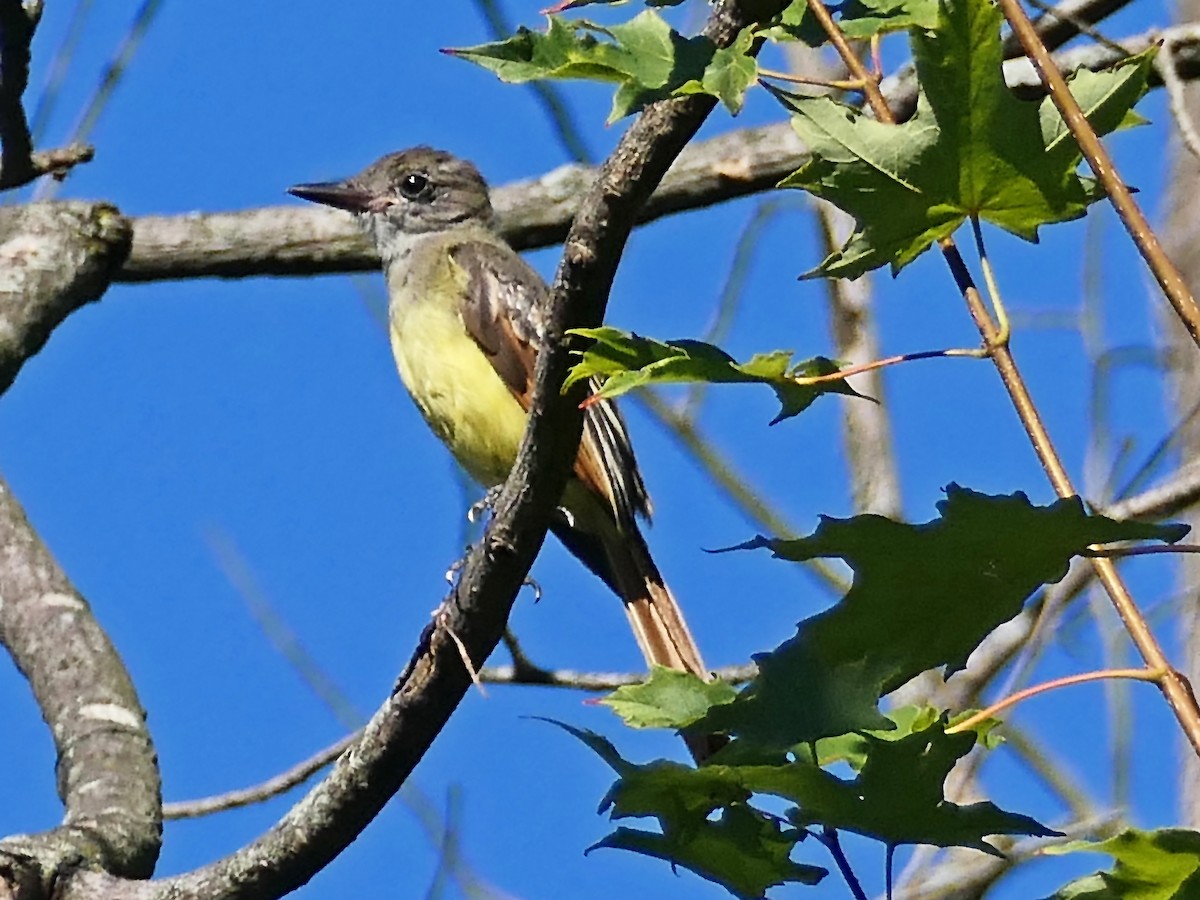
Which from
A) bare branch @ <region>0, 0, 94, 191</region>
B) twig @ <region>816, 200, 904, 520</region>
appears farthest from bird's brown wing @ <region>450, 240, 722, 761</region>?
bare branch @ <region>0, 0, 94, 191</region>

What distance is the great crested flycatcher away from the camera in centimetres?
525

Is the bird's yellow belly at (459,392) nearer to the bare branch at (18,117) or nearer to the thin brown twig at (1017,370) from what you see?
the bare branch at (18,117)

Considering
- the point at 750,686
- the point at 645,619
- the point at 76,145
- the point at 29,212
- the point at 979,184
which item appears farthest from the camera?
the point at 29,212

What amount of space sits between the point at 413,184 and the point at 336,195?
1.78 ft

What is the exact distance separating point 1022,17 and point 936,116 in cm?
16

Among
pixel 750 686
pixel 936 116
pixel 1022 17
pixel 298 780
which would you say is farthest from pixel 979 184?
pixel 298 780

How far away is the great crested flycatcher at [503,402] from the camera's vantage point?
525 cm

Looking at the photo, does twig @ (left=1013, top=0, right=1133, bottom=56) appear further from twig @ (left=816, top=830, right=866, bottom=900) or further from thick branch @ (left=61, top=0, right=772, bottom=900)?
twig @ (left=816, top=830, right=866, bottom=900)

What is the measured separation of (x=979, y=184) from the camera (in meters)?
2.05

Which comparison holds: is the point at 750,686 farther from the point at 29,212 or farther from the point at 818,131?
the point at 29,212

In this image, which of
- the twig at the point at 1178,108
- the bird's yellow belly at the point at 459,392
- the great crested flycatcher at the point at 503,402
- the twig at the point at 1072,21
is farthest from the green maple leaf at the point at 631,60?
the bird's yellow belly at the point at 459,392

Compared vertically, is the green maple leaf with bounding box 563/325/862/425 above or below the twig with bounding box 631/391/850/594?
below

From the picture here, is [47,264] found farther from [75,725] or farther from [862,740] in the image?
[862,740]

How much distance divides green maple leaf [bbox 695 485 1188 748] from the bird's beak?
4.29m
